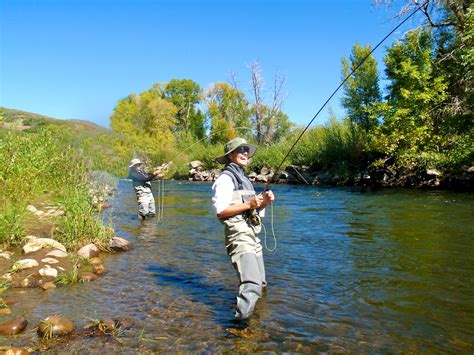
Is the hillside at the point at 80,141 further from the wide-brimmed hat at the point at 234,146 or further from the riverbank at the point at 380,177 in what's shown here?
the wide-brimmed hat at the point at 234,146

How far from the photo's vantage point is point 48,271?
548cm

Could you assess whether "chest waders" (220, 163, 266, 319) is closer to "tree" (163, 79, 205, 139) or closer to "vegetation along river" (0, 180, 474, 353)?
"vegetation along river" (0, 180, 474, 353)

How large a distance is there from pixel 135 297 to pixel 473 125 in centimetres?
1927

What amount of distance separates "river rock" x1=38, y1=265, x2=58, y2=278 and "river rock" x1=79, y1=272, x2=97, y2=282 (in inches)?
12.7

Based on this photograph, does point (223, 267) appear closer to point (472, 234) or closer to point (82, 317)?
point (82, 317)

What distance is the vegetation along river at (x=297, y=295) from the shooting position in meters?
3.76

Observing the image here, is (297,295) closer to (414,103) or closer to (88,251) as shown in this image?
(88,251)

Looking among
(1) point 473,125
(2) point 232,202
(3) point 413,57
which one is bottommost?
(2) point 232,202

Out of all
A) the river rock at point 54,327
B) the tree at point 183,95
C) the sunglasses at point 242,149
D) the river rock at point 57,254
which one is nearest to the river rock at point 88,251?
the river rock at point 57,254

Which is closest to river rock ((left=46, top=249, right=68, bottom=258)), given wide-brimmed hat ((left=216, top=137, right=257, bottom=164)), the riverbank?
wide-brimmed hat ((left=216, top=137, right=257, bottom=164))

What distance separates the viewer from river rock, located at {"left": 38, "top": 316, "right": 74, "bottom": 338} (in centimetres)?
372

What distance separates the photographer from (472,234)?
325 inches

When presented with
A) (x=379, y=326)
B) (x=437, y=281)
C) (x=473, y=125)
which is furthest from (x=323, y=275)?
(x=473, y=125)

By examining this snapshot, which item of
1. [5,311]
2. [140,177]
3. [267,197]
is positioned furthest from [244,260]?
[140,177]
